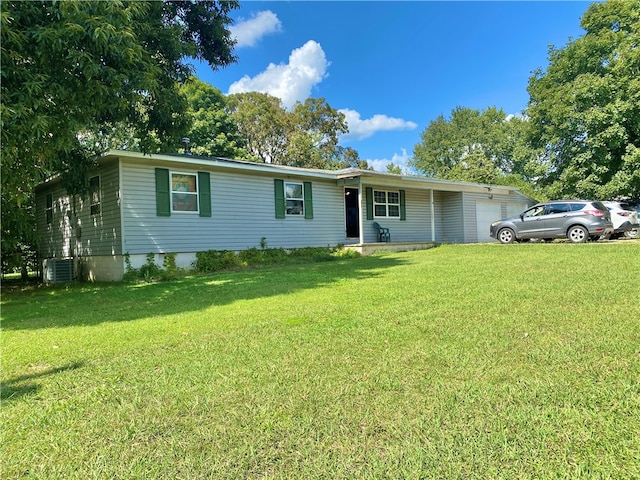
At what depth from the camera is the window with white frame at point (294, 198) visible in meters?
13.2

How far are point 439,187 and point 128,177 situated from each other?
12298mm

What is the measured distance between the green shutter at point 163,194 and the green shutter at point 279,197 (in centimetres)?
354

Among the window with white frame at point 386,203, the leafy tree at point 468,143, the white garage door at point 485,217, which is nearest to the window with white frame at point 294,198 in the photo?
the window with white frame at point 386,203

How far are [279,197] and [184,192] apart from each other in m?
3.17

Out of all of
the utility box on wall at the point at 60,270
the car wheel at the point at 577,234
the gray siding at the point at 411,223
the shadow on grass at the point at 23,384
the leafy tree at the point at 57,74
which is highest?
the leafy tree at the point at 57,74

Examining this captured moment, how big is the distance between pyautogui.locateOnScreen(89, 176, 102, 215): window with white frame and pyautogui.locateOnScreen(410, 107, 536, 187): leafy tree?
3256 centimetres

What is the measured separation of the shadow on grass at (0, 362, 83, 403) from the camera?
105 inches

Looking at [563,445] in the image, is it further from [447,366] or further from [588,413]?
[447,366]

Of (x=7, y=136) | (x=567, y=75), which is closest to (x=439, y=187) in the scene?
(x=567, y=75)

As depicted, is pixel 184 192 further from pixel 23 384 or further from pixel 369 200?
pixel 23 384

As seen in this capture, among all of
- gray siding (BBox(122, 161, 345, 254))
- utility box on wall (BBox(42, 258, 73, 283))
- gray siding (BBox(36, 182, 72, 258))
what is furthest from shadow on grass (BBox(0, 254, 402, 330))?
gray siding (BBox(36, 182, 72, 258))

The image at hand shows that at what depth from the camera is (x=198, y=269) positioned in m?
10.8

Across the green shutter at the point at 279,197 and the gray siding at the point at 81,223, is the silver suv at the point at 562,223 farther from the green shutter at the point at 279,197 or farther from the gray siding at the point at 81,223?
the gray siding at the point at 81,223

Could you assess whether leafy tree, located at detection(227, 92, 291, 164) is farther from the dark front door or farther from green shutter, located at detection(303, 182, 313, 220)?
green shutter, located at detection(303, 182, 313, 220)
